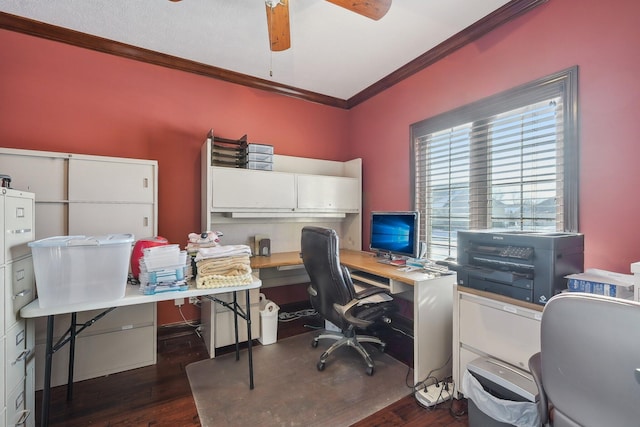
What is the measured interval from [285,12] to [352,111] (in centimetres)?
216

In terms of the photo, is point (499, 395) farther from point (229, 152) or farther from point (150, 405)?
point (229, 152)

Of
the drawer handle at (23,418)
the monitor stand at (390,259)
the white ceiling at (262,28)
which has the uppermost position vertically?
the white ceiling at (262,28)

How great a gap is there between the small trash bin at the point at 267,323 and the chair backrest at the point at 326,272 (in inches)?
21.1

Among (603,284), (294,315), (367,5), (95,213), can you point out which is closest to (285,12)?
(367,5)

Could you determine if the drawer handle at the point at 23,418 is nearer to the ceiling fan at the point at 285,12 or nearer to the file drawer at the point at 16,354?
the file drawer at the point at 16,354

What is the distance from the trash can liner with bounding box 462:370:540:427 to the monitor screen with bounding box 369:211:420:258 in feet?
3.54

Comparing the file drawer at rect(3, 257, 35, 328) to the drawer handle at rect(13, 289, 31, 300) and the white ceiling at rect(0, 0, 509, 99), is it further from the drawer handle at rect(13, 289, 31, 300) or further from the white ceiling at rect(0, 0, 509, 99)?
the white ceiling at rect(0, 0, 509, 99)

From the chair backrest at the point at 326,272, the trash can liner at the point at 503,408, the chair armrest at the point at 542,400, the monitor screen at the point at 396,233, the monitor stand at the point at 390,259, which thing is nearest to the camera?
the chair armrest at the point at 542,400

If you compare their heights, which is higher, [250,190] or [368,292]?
[250,190]

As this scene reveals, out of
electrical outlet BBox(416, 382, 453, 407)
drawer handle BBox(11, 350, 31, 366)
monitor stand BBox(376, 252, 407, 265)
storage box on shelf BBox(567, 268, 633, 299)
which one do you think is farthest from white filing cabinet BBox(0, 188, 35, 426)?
storage box on shelf BBox(567, 268, 633, 299)

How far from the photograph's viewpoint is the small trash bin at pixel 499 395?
4.23 feet

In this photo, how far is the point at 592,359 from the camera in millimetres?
821

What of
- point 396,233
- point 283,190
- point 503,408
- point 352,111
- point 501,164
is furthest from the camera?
point 352,111

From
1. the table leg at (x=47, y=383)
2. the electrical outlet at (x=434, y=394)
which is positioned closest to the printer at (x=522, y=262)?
the electrical outlet at (x=434, y=394)
